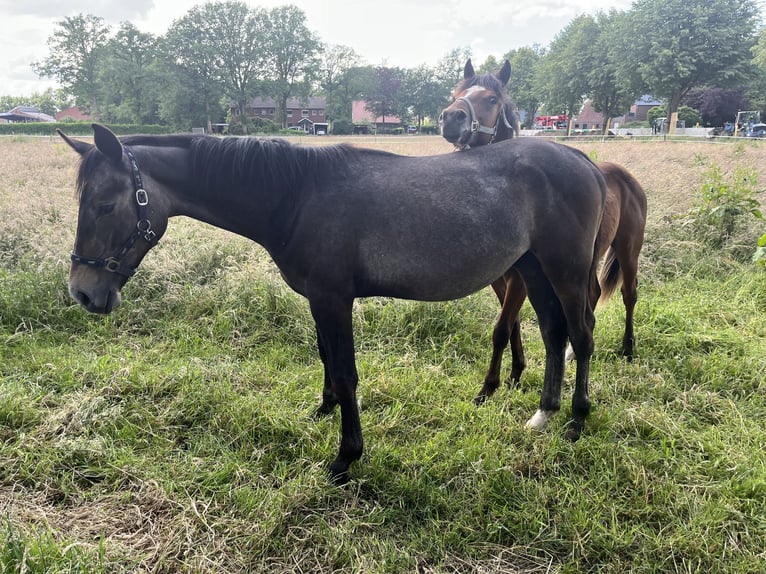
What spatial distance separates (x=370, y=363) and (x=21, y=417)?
2525 millimetres

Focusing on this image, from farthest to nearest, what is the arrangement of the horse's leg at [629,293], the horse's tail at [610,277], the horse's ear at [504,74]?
1. the horse's tail at [610,277]
2. the horse's leg at [629,293]
3. the horse's ear at [504,74]

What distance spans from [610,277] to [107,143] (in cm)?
433

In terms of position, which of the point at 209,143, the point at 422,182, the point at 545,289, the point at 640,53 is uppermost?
the point at 640,53

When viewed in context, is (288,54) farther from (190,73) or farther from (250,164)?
(250,164)

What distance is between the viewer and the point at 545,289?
3.05 metres

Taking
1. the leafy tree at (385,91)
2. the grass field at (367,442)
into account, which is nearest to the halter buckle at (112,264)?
the grass field at (367,442)

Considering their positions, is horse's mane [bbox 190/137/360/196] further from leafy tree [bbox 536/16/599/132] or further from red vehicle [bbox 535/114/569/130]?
red vehicle [bbox 535/114/569/130]

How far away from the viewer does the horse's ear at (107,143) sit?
2.17m

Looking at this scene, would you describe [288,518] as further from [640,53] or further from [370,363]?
[640,53]

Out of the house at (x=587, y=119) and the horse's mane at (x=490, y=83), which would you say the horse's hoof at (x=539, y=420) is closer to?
the horse's mane at (x=490, y=83)

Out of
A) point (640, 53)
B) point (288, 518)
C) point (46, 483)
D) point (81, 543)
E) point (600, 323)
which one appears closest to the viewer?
point (81, 543)

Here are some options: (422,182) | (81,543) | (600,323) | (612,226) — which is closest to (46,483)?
(81,543)

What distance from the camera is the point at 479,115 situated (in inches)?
142

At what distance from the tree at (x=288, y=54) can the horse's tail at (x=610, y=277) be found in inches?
2181
